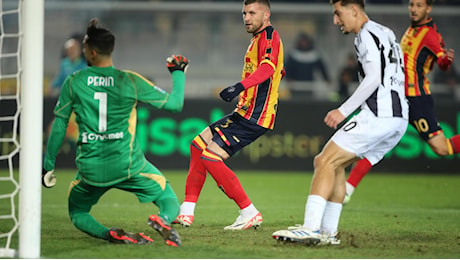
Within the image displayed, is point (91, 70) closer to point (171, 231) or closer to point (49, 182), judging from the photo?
point (49, 182)

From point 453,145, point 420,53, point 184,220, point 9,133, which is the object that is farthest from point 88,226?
point 9,133

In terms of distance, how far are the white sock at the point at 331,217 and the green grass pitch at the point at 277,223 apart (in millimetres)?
184

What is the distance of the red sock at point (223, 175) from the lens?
6664mm

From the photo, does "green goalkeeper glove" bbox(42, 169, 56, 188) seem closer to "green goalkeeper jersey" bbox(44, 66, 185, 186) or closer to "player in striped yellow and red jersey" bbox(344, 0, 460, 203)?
"green goalkeeper jersey" bbox(44, 66, 185, 186)

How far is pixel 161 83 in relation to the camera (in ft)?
65.2

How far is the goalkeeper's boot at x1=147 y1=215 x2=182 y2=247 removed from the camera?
5.33m

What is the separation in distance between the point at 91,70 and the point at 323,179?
73.7 inches

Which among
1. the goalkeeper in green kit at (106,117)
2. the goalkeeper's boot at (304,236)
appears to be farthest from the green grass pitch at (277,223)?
the goalkeeper in green kit at (106,117)

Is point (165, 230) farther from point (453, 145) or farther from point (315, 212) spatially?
point (453, 145)

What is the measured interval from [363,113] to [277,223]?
198 cm

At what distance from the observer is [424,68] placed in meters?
8.17

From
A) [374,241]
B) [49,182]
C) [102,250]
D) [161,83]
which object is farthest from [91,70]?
[161,83]

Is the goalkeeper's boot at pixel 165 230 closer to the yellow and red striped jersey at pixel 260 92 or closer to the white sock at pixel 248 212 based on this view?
the white sock at pixel 248 212

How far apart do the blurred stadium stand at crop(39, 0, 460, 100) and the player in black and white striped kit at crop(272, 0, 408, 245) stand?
1503 cm
